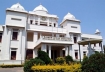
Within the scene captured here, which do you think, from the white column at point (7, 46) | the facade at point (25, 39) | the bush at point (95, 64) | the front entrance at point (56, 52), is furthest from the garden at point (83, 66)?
the front entrance at point (56, 52)

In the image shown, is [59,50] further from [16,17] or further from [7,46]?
[16,17]

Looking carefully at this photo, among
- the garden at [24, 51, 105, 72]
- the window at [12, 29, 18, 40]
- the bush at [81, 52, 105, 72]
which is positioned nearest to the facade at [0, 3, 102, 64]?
the window at [12, 29, 18, 40]

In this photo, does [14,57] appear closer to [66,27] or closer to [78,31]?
[66,27]

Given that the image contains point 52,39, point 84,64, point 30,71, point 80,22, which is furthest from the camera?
point 80,22

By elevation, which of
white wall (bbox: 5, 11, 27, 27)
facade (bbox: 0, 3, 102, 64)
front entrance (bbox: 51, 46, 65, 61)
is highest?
white wall (bbox: 5, 11, 27, 27)

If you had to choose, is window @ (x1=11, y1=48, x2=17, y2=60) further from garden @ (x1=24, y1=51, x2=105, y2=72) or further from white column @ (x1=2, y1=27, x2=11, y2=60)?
garden @ (x1=24, y1=51, x2=105, y2=72)

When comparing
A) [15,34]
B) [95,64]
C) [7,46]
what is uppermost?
[15,34]

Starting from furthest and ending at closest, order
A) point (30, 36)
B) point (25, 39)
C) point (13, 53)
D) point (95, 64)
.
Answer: point (30, 36) → point (25, 39) → point (13, 53) → point (95, 64)

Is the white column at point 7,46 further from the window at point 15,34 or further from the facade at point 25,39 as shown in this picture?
the window at point 15,34

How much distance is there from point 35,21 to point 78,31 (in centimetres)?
924

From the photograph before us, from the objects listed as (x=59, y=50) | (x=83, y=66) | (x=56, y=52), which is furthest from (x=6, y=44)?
(x=83, y=66)

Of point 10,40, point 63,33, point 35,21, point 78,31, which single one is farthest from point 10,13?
point 78,31

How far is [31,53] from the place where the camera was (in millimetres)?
21484

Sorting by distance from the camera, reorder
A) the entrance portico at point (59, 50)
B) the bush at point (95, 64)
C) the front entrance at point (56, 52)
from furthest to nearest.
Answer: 1. the front entrance at point (56, 52)
2. the entrance portico at point (59, 50)
3. the bush at point (95, 64)
